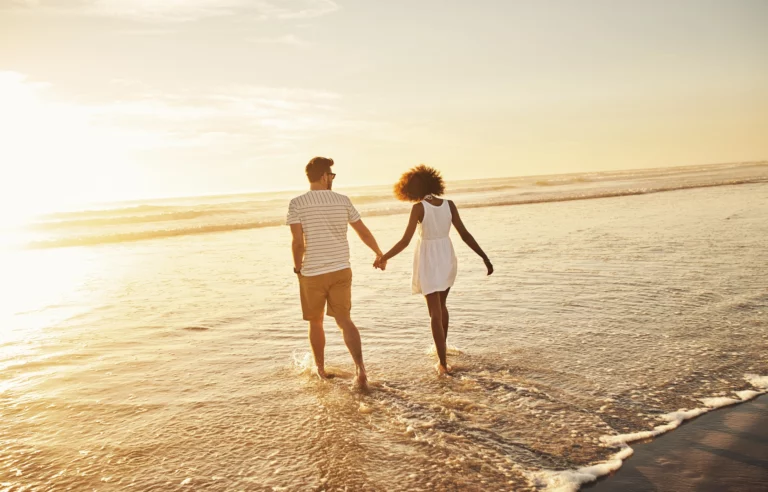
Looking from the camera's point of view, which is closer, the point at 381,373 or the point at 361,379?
the point at 361,379

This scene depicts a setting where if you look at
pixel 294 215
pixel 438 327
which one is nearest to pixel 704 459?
pixel 438 327

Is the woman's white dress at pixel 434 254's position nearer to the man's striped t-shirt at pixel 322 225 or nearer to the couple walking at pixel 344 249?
the couple walking at pixel 344 249

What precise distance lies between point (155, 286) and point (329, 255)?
21.3ft

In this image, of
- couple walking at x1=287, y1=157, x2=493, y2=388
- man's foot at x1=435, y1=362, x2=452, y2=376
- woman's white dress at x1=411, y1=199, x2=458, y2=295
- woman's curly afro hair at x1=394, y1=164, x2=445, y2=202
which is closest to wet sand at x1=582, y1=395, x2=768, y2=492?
man's foot at x1=435, y1=362, x2=452, y2=376

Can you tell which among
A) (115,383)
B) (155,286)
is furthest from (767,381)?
(155,286)

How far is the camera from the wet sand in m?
3.32

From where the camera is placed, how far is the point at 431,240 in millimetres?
5684

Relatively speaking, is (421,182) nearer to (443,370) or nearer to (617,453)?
(443,370)

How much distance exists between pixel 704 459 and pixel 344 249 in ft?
11.0

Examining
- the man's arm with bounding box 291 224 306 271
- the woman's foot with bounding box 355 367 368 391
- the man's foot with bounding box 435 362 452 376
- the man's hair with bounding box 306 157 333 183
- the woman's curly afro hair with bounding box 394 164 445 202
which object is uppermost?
the man's hair with bounding box 306 157 333 183

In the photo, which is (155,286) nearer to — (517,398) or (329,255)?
(329,255)

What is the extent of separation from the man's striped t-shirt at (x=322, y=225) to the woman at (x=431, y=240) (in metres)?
0.56

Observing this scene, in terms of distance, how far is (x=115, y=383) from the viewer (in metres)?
5.46

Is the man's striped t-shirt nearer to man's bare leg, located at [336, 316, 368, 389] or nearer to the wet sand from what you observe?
man's bare leg, located at [336, 316, 368, 389]
